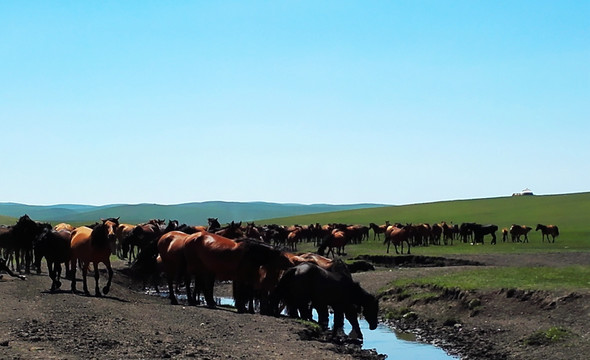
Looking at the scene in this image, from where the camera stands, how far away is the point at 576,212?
104 metres

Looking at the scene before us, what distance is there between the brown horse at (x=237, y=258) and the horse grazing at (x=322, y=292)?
1.65 m

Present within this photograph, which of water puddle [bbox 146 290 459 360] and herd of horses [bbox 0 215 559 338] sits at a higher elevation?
herd of horses [bbox 0 215 559 338]

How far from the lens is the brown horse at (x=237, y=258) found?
20469mm

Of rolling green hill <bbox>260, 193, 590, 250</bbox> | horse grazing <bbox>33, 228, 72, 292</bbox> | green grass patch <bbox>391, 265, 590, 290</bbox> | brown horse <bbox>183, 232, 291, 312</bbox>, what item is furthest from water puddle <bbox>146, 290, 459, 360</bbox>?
rolling green hill <bbox>260, 193, 590, 250</bbox>

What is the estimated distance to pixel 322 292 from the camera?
18484 millimetres

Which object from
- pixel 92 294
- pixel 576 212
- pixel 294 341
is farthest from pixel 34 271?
pixel 576 212

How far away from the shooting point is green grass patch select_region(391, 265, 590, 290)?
23691 millimetres

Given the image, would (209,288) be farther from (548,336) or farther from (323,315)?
(548,336)

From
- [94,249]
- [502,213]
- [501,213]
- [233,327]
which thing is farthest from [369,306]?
[501,213]

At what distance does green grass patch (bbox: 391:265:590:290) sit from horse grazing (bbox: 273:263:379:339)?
6.77 m

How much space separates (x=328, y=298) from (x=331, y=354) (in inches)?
144

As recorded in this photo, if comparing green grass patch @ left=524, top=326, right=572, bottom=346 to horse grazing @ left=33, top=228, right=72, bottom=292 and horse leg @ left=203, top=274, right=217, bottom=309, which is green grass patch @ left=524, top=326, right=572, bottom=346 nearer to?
horse leg @ left=203, top=274, right=217, bottom=309

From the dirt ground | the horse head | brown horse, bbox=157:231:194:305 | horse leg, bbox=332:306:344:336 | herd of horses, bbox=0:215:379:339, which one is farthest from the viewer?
brown horse, bbox=157:231:194:305

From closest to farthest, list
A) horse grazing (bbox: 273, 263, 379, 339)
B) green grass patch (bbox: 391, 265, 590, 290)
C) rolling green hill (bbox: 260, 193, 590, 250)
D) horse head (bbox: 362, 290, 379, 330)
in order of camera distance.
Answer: horse grazing (bbox: 273, 263, 379, 339) < horse head (bbox: 362, 290, 379, 330) < green grass patch (bbox: 391, 265, 590, 290) < rolling green hill (bbox: 260, 193, 590, 250)
